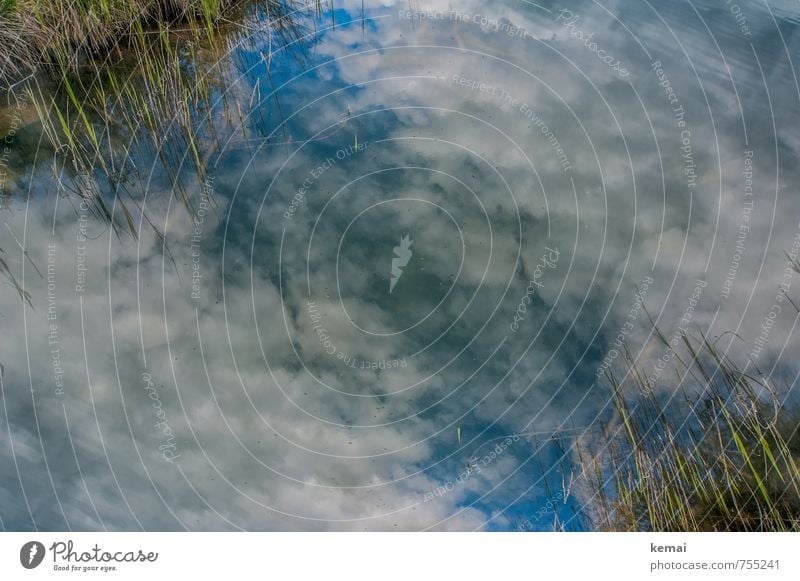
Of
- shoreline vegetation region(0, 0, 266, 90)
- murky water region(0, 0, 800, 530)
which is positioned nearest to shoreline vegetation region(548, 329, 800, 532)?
murky water region(0, 0, 800, 530)

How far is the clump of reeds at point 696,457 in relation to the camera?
200 inches

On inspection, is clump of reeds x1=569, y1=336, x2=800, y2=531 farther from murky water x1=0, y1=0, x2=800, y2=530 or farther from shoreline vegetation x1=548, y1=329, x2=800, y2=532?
murky water x1=0, y1=0, x2=800, y2=530

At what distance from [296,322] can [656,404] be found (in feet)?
11.6

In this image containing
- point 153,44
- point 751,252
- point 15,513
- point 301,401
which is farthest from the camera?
point 153,44

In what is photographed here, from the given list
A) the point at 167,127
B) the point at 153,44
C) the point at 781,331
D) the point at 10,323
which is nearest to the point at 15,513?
the point at 10,323

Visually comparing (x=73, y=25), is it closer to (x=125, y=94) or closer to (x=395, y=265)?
(x=125, y=94)

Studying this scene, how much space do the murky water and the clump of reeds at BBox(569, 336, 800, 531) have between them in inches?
8.3

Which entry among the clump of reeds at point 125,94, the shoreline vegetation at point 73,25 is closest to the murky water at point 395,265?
the clump of reeds at point 125,94

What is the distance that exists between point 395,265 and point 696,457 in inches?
132

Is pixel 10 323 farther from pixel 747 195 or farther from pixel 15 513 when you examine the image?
pixel 747 195

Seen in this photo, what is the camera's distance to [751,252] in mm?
5727

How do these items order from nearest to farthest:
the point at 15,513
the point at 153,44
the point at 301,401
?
the point at 15,513 < the point at 301,401 < the point at 153,44

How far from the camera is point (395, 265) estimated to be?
550cm

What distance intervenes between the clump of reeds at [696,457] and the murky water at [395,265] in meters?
0.21
